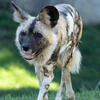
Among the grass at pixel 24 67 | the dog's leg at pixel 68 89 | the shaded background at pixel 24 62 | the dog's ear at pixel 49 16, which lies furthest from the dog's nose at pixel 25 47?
the shaded background at pixel 24 62

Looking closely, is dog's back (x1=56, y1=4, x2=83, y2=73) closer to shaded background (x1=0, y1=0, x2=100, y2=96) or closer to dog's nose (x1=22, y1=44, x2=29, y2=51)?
dog's nose (x1=22, y1=44, x2=29, y2=51)

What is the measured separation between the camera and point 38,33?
6.09 metres

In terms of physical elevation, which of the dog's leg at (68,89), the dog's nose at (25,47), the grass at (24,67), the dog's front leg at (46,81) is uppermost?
the dog's nose at (25,47)

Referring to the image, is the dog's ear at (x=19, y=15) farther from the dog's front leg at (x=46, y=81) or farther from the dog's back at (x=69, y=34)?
the dog's front leg at (x=46, y=81)

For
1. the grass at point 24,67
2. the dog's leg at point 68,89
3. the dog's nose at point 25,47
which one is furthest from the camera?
the grass at point 24,67

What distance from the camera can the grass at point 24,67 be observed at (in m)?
12.7

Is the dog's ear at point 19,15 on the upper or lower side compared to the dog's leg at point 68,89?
upper

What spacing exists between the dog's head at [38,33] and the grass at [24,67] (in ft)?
16.8

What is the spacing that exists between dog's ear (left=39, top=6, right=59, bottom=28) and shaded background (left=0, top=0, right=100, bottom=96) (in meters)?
5.47

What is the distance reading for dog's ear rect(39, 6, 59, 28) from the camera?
609cm

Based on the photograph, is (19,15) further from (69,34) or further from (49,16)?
(69,34)

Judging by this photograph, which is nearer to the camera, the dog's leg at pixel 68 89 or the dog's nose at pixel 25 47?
the dog's nose at pixel 25 47

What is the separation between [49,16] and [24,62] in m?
8.01

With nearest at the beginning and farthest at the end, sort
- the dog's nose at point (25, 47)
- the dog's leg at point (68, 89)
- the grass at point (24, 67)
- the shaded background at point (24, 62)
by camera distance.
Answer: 1. the dog's nose at point (25, 47)
2. the dog's leg at point (68, 89)
3. the grass at point (24, 67)
4. the shaded background at point (24, 62)
